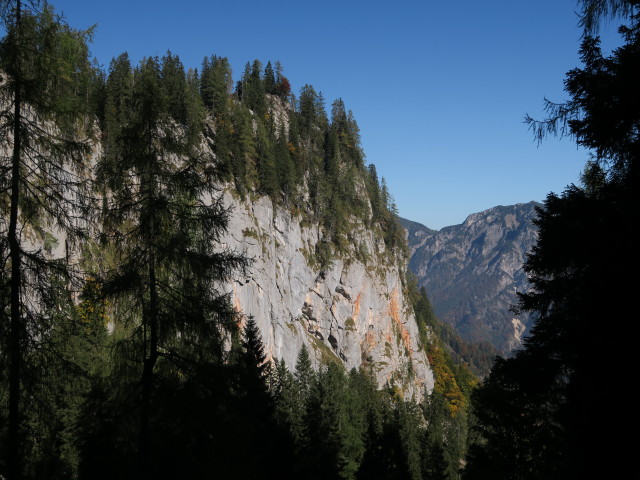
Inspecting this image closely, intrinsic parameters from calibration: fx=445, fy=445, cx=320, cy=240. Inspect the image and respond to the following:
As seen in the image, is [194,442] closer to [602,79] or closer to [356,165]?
[602,79]

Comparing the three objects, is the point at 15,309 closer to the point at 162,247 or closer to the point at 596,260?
the point at 162,247

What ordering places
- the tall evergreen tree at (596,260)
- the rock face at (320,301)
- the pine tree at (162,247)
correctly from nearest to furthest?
1. the tall evergreen tree at (596,260)
2. the pine tree at (162,247)
3. the rock face at (320,301)

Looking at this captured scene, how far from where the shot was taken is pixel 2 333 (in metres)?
7.16

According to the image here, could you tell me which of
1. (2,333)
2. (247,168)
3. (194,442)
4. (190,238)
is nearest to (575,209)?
(190,238)

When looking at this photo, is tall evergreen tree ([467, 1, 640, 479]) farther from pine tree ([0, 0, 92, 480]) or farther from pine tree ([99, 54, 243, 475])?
pine tree ([0, 0, 92, 480])

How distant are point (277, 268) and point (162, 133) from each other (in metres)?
49.8

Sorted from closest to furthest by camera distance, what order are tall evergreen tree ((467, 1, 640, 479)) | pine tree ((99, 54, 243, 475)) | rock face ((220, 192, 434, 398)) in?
tall evergreen tree ((467, 1, 640, 479))
pine tree ((99, 54, 243, 475))
rock face ((220, 192, 434, 398))

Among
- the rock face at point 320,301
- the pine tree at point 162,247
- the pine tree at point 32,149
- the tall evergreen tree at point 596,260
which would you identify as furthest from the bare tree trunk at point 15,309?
the rock face at point 320,301

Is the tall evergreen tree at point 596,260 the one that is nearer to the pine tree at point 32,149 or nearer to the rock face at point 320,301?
the pine tree at point 32,149

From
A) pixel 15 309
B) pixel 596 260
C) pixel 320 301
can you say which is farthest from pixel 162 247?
pixel 320 301

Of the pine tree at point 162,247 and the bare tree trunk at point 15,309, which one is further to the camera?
the pine tree at point 162,247

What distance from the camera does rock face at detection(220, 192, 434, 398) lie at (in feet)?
170

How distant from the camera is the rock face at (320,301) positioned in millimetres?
51750

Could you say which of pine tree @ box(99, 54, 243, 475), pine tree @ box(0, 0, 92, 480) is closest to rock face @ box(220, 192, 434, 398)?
pine tree @ box(99, 54, 243, 475)
